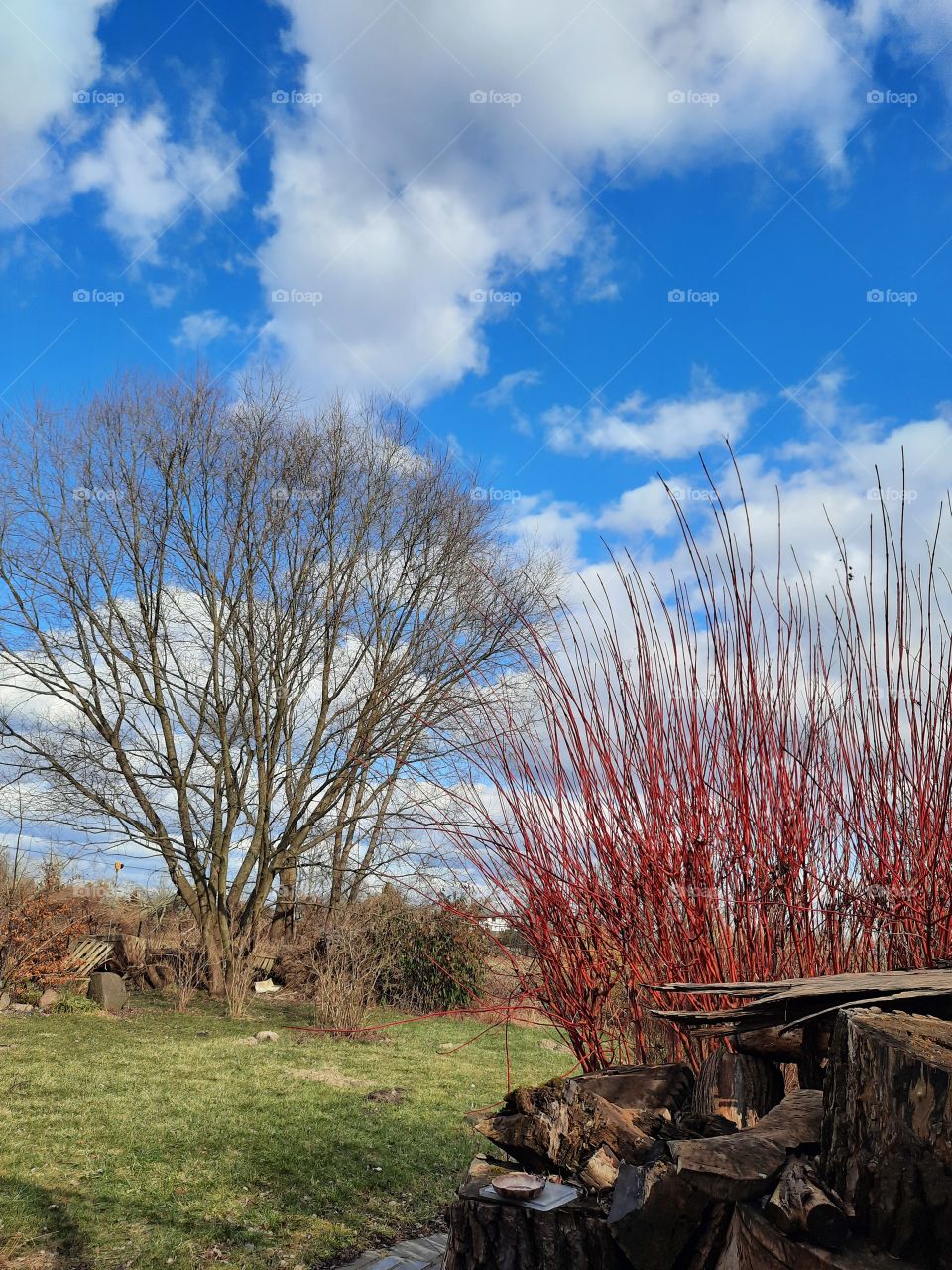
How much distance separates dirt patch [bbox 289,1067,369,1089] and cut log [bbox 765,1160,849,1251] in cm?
667

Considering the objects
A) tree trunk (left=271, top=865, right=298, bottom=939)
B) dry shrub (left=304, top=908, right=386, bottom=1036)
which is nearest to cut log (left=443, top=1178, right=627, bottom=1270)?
dry shrub (left=304, top=908, right=386, bottom=1036)

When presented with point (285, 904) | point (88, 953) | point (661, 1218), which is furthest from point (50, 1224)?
point (285, 904)

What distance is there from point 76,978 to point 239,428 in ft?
28.3

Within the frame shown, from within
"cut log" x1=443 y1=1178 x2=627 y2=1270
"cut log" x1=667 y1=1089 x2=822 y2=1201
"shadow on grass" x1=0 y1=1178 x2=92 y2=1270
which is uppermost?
"cut log" x1=667 y1=1089 x2=822 y2=1201

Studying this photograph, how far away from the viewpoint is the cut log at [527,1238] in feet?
7.04

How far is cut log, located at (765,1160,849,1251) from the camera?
1.64 m

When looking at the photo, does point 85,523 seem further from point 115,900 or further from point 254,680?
point 115,900

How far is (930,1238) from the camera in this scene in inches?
64.1

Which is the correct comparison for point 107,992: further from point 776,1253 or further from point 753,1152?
point 776,1253

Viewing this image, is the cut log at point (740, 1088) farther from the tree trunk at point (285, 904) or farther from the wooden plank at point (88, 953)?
the tree trunk at point (285, 904)

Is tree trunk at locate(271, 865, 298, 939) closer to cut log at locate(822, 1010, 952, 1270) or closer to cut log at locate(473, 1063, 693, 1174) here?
cut log at locate(473, 1063, 693, 1174)

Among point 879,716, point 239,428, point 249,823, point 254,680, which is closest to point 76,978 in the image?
point 249,823

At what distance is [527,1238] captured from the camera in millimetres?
2203

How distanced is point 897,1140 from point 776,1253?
327 mm
